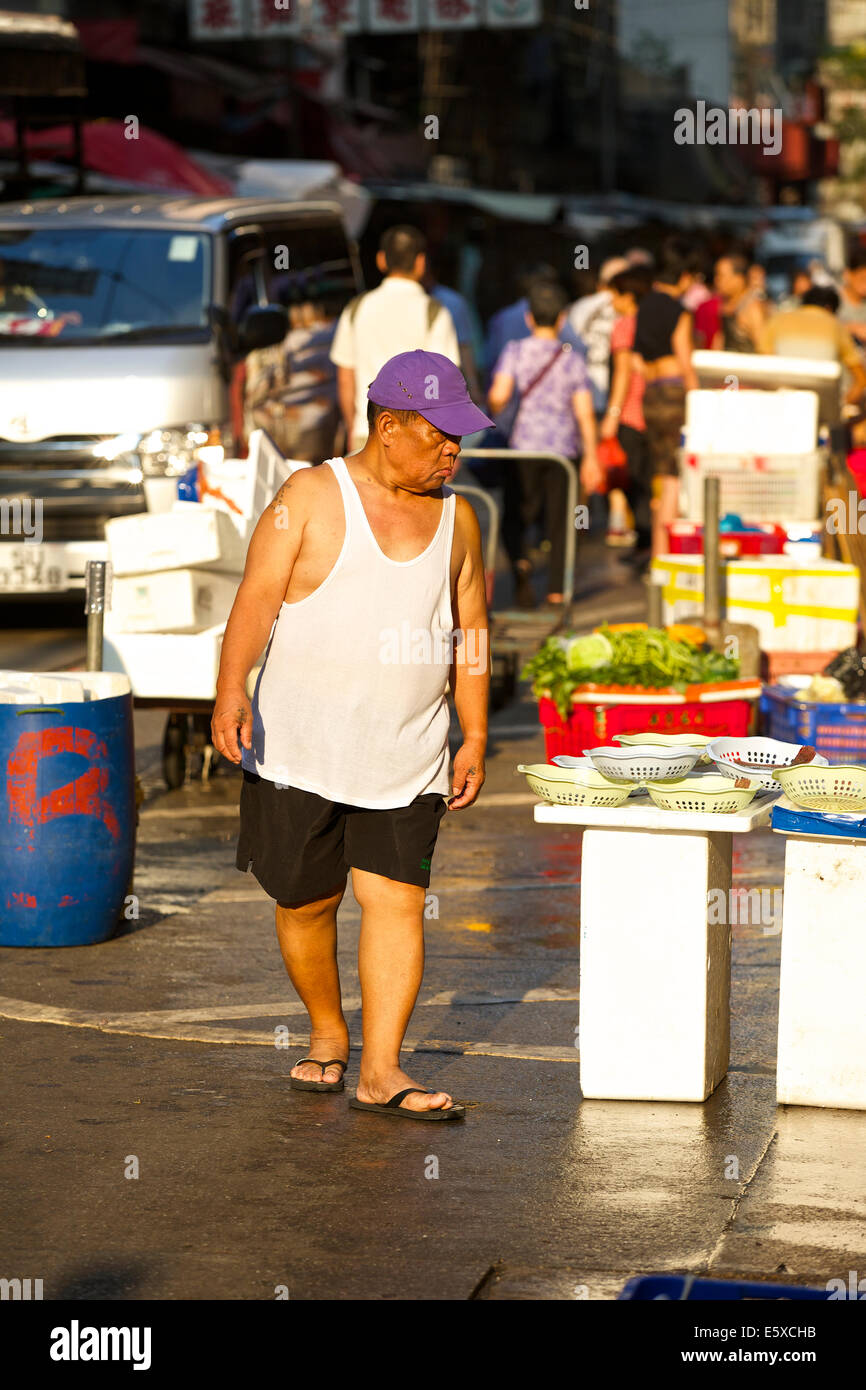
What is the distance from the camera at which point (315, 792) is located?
520cm

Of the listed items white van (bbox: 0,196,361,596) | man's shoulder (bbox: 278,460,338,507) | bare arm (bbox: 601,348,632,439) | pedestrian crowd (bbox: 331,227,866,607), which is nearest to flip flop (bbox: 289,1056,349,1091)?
man's shoulder (bbox: 278,460,338,507)

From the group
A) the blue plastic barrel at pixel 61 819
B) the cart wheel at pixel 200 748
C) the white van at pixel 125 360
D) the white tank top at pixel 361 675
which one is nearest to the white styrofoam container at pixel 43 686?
the blue plastic barrel at pixel 61 819

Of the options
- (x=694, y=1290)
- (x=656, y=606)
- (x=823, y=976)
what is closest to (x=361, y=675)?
(x=823, y=976)

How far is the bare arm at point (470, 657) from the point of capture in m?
5.27

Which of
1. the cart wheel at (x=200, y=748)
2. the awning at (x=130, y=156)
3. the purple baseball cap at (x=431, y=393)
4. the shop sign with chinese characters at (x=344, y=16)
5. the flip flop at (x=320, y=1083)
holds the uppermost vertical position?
the shop sign with chinese characters at (x=344, y=16)

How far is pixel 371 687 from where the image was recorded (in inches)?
202

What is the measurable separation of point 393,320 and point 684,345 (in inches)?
161

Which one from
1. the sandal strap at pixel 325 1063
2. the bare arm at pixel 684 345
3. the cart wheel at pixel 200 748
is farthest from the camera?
the bare arm at pixel 684 345

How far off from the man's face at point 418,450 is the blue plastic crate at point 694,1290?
206 cm

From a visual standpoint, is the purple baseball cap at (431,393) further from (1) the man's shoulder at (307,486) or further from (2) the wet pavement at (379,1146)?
(2) the wet pavement at (379,1146)

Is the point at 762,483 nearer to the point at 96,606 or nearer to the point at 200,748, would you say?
the point at 200,748

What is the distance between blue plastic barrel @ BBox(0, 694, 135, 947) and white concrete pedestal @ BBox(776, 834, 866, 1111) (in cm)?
251

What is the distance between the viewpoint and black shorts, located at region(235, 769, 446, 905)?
521 cm

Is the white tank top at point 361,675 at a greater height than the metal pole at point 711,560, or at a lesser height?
greater
